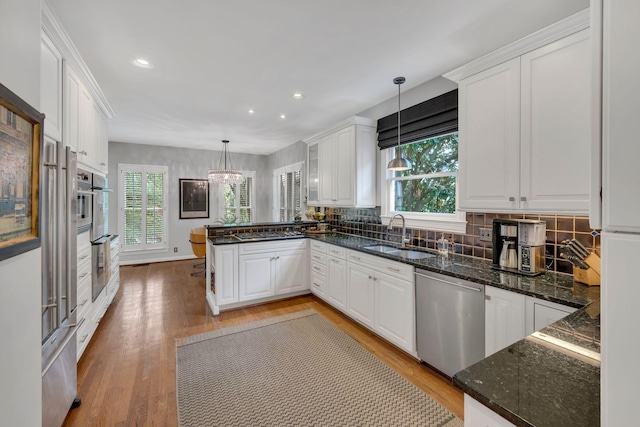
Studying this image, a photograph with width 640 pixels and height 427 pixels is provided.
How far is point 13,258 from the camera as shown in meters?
1.00

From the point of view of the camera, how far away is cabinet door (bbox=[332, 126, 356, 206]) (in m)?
3.71

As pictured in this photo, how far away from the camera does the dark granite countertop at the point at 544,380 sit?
0.72 meters

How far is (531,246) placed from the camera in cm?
202

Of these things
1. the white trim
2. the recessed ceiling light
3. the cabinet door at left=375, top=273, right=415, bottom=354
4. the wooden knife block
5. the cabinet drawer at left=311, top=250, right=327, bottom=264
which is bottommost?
the cabinet door at left=375, top=273, right=415, bottom=354

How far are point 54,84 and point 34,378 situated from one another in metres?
1.96

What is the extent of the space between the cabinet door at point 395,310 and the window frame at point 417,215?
78 centimetres

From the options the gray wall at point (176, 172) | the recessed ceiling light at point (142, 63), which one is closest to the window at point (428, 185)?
the recessed ceiling light at point (142, 63)

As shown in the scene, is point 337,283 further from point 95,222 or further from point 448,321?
point 95,222

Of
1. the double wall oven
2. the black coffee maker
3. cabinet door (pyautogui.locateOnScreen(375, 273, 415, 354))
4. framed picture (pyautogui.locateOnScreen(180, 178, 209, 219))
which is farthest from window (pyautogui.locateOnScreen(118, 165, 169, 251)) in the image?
the black coffee maker

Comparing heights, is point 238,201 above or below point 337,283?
above

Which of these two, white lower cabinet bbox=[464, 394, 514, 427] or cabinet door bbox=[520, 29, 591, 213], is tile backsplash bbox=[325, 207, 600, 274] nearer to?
cabinet door bbox=[520, 29, 591, 213]

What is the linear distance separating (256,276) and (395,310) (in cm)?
186

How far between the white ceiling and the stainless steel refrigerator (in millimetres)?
1119

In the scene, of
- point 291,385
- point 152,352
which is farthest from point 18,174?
point 152,352
